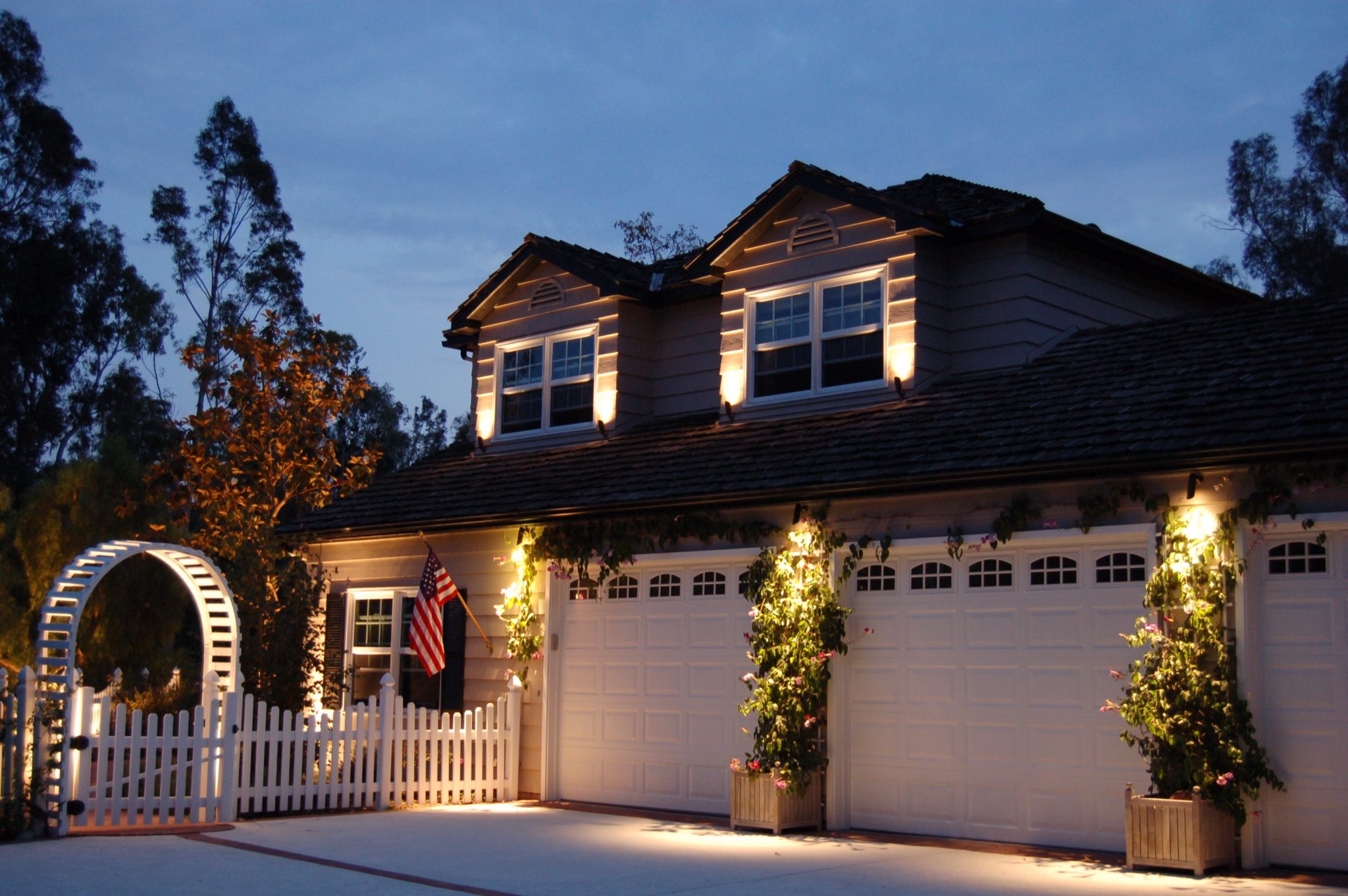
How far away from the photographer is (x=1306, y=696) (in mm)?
8961

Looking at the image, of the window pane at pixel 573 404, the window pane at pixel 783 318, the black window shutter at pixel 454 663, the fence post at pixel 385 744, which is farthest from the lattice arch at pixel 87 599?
the window pane at pixel 783 318

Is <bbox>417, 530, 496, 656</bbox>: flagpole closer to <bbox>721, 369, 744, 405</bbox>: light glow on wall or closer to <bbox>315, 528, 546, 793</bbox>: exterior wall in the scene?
<bbox>315, 528, 546, 793</bbox>: exterior wall

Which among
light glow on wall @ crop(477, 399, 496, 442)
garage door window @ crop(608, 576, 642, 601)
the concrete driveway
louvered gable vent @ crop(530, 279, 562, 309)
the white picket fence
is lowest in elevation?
the concrete driveway

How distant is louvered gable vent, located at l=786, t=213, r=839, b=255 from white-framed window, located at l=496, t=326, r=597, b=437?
9.36 ft

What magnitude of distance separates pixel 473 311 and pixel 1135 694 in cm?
994

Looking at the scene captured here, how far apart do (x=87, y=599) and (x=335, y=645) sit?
4.19 m

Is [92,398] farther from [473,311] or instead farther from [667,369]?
[667,369]

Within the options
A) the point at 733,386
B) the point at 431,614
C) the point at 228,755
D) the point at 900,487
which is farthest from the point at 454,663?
the point at 900,487

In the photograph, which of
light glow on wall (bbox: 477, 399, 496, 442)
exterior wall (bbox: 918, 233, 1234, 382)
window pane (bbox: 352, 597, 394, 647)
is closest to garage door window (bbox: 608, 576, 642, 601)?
window pane (bbox: 352, 597, 394, 647)

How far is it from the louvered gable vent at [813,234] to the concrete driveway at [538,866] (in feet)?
19.1

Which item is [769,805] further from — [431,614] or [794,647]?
[431,614]

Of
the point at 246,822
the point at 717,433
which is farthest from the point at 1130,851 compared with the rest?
the point at 246,822

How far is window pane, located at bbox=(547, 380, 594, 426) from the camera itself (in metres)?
15.8

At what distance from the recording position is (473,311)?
1683 cm
